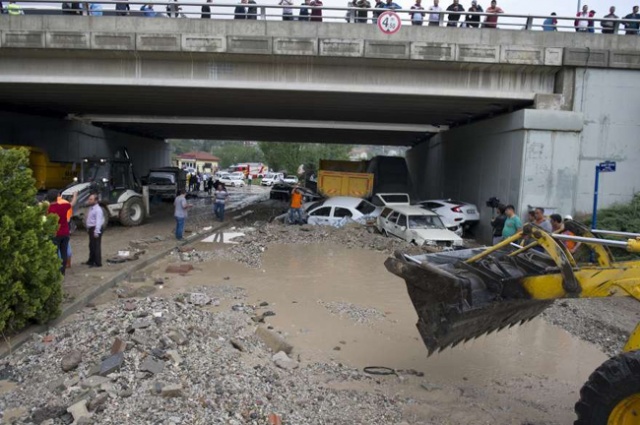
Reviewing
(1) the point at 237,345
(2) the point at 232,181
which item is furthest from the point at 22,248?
(2) the point at 232,181

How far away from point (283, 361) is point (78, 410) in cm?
252

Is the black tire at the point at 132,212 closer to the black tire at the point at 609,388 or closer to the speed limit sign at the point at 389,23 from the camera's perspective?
the speed limit sign at the point at 389,23

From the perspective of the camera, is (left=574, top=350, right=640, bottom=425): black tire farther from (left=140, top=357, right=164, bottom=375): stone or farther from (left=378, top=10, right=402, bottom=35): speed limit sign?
(left=378, top=10, right=402, bottom=35): speed limit sign

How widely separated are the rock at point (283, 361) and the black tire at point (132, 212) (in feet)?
44.0

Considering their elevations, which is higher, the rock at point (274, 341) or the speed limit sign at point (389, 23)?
the speed limit sign at point (389, 23)

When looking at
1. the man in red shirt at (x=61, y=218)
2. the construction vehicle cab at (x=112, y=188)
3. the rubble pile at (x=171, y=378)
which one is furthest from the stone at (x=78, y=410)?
the construction vehicle cab at (x=112, y=188)

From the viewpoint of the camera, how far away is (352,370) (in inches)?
241

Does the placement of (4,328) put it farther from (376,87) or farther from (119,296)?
(376,87)

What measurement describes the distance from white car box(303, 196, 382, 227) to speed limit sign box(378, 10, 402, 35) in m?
6.41

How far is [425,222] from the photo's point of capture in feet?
52.2

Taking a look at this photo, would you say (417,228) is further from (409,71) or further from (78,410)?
(78,410)

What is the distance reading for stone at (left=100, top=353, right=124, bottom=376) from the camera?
16.0 feet

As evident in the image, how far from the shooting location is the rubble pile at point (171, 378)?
170 inches

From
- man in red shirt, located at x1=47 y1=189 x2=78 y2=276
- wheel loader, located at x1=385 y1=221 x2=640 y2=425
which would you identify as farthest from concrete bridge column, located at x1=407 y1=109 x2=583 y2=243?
man in red shirt, located at x1=47 y1=189 x2=78 y2=276
